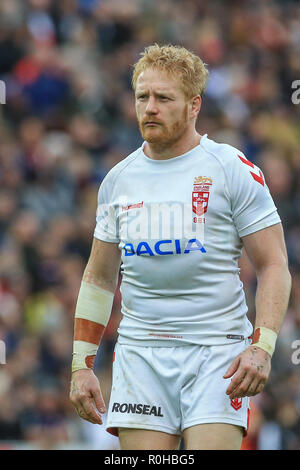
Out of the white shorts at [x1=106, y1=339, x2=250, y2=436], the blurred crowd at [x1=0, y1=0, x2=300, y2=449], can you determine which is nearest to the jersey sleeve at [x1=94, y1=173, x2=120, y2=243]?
the white shorts at [x1=106, y1=339, x2=250, y2=436]

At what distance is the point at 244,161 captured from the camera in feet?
15.8

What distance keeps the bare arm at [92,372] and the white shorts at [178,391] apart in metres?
0.11

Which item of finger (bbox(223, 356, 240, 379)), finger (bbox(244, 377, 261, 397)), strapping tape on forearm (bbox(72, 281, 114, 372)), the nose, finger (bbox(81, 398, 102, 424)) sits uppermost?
the nose

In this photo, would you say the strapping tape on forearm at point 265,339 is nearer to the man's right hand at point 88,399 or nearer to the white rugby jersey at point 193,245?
the white rugby jersey at point 193,245

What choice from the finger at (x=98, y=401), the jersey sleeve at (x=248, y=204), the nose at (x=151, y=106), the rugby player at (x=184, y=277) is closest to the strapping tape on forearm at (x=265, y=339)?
the rugby player at (x=184, y=277)

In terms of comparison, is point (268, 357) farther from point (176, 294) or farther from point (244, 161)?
point (244, 161)

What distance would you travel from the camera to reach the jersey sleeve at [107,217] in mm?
5035

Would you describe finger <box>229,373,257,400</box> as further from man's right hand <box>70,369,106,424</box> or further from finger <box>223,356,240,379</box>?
man's right hand <box>70,369,106,424</box>

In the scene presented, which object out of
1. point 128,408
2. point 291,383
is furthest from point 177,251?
point 291,383

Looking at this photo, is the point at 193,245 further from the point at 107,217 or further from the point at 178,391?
the point at 178,391

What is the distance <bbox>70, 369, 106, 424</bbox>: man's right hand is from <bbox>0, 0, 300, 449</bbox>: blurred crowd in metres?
4.58

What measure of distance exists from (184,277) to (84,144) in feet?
24.7

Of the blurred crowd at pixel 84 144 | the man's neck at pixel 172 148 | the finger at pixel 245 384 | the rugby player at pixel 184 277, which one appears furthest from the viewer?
the blurred crowd at pixel 84 144

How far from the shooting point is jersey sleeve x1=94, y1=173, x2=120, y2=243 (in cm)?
504
